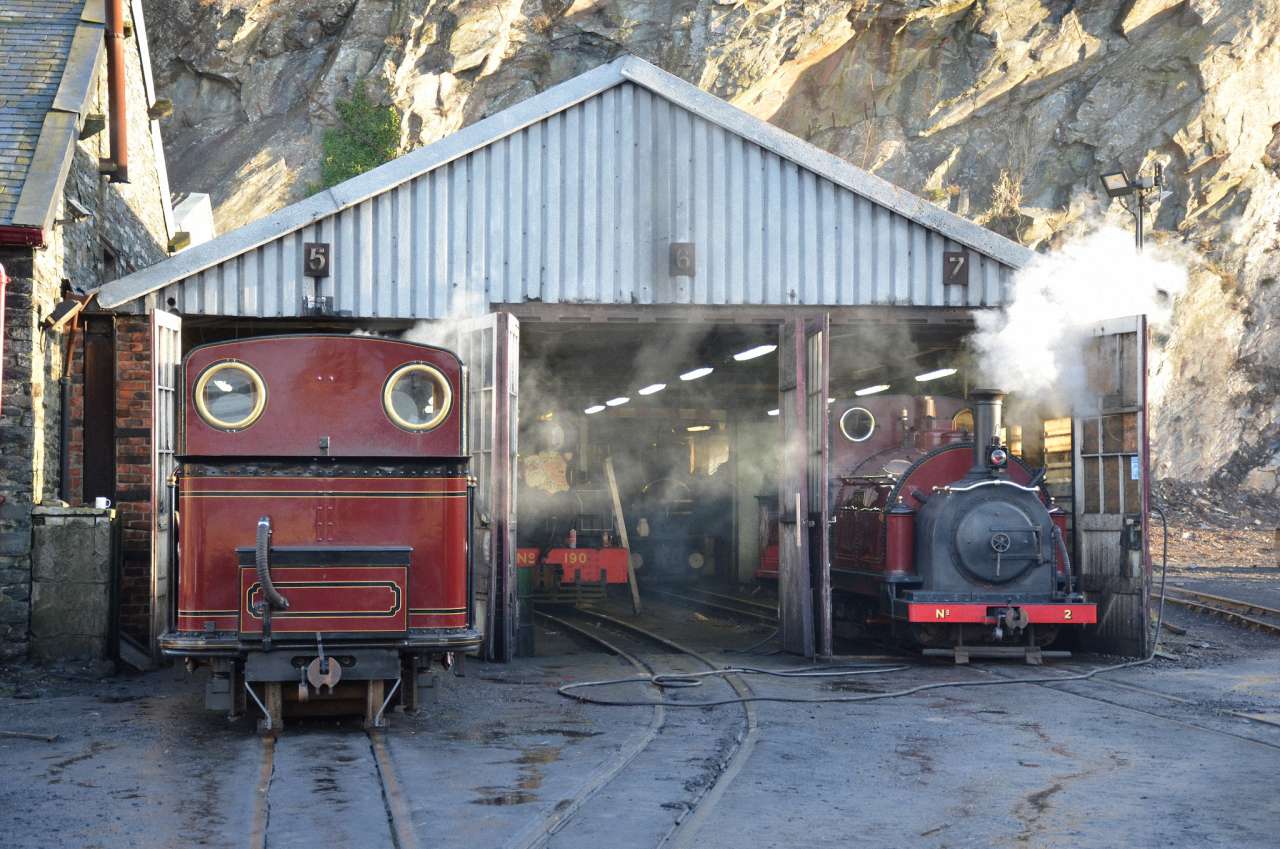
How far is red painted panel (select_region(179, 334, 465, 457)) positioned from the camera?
28.6 ft

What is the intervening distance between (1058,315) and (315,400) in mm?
7936

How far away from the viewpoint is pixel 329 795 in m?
6.98

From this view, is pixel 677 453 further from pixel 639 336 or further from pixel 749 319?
pixel 749 319

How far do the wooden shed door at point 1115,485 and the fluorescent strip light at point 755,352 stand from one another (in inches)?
172

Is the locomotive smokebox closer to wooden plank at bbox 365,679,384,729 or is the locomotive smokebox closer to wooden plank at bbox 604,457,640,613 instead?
wooden plank at bbox 365,679,384,729

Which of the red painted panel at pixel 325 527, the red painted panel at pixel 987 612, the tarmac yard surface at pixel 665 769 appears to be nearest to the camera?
the tarmac yard surface at pixel 665 769

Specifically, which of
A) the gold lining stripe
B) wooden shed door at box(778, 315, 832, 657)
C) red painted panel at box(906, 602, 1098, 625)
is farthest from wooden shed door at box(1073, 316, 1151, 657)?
the gold lining stripe

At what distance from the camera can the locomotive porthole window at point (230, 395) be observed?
873cm

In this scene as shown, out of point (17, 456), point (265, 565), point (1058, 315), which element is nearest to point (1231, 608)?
point (1058, 315)

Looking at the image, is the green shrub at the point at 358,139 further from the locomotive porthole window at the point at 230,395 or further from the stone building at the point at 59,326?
the locomotive porthole window at the point at 230,395

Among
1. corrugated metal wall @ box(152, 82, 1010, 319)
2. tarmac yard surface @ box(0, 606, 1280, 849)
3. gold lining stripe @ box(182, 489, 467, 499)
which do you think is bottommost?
tarmac yard surface @ box(0, 606, 1280, 849)

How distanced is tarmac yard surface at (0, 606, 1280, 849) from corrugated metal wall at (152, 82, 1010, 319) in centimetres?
398

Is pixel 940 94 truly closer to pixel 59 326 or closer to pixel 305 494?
pixel 59 326

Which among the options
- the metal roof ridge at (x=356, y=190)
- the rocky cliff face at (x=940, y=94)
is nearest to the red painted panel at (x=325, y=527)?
the metal roof ridge at (x=356, y=190)
